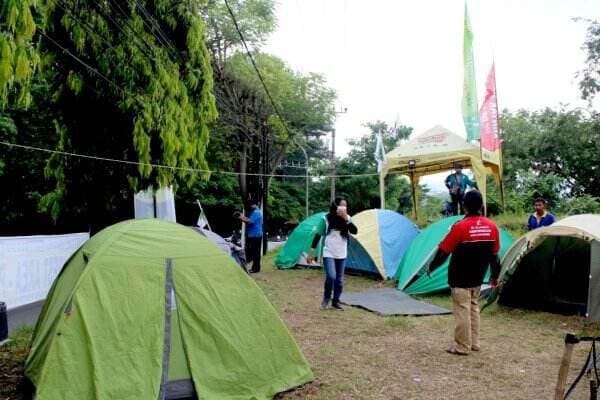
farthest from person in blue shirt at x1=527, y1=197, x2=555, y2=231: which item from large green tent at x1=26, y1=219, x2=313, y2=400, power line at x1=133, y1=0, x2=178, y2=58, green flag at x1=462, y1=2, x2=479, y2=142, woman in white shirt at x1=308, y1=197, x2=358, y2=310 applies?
power line at x1=133, y1=0, x2=178, y2=58

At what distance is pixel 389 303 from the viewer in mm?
7496

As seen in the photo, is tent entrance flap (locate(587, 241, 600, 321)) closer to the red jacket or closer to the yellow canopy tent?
the red jacket

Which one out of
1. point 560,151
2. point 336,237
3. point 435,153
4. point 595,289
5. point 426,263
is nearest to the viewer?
point 595,289

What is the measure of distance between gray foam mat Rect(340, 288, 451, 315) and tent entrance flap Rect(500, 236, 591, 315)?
1171mm

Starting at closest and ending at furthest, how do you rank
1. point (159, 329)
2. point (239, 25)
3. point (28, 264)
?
point (159, 329) < point (28, 264) < point (239, 25)

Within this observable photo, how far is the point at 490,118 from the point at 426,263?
12.7 feet

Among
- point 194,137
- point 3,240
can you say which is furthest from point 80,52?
point 3,240

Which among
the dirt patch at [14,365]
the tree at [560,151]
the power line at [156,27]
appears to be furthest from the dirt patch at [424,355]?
the tree at [560,151]

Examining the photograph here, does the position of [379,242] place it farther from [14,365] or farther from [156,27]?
[14,365]

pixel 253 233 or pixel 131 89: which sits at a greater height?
pixel 131 89

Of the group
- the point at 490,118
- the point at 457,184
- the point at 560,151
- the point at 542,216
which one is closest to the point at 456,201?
the point at 457,184

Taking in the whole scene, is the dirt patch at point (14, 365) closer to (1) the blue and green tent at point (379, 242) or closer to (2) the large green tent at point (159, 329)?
(2) the large green tent at point (159, 329)

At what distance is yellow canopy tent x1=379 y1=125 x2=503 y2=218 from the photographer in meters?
10.4

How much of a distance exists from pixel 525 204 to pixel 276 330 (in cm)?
1299
